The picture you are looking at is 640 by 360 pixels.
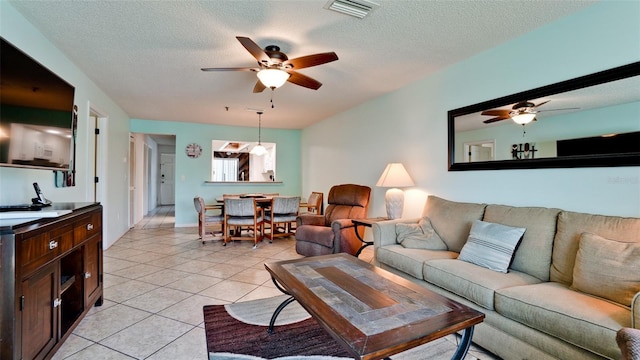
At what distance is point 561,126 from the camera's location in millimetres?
2266

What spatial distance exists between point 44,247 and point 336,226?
2.75 metres

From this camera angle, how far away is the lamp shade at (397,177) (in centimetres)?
353

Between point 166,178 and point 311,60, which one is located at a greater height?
point 311,60

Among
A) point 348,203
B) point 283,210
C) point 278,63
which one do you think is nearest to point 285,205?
point 283,210

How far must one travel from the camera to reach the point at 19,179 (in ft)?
7.18

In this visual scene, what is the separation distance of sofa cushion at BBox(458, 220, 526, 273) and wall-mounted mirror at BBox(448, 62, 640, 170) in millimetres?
640

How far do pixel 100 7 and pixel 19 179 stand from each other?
54.2 inches

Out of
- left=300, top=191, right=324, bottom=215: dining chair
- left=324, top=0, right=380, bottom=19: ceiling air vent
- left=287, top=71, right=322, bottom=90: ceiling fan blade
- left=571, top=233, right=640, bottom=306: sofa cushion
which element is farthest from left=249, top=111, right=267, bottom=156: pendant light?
left=571, top=233, right=640, bottom=306: sofa cushion

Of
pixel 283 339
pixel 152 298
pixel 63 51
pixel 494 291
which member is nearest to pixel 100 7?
pixel 63 51

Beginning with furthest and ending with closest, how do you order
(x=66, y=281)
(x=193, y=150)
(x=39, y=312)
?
(x=193, y=150), (x=66, y=281), (x=39, y=312)

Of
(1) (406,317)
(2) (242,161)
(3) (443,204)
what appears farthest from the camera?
(2) (242,161)

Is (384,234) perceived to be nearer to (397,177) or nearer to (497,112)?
(397,177)

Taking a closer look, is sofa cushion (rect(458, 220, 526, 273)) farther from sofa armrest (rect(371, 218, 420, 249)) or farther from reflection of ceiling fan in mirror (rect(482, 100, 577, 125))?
reflection of ceiling fan in mirror (rect(482, 100, 577, 125))

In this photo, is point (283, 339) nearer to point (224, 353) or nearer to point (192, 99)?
point (224, 353)
